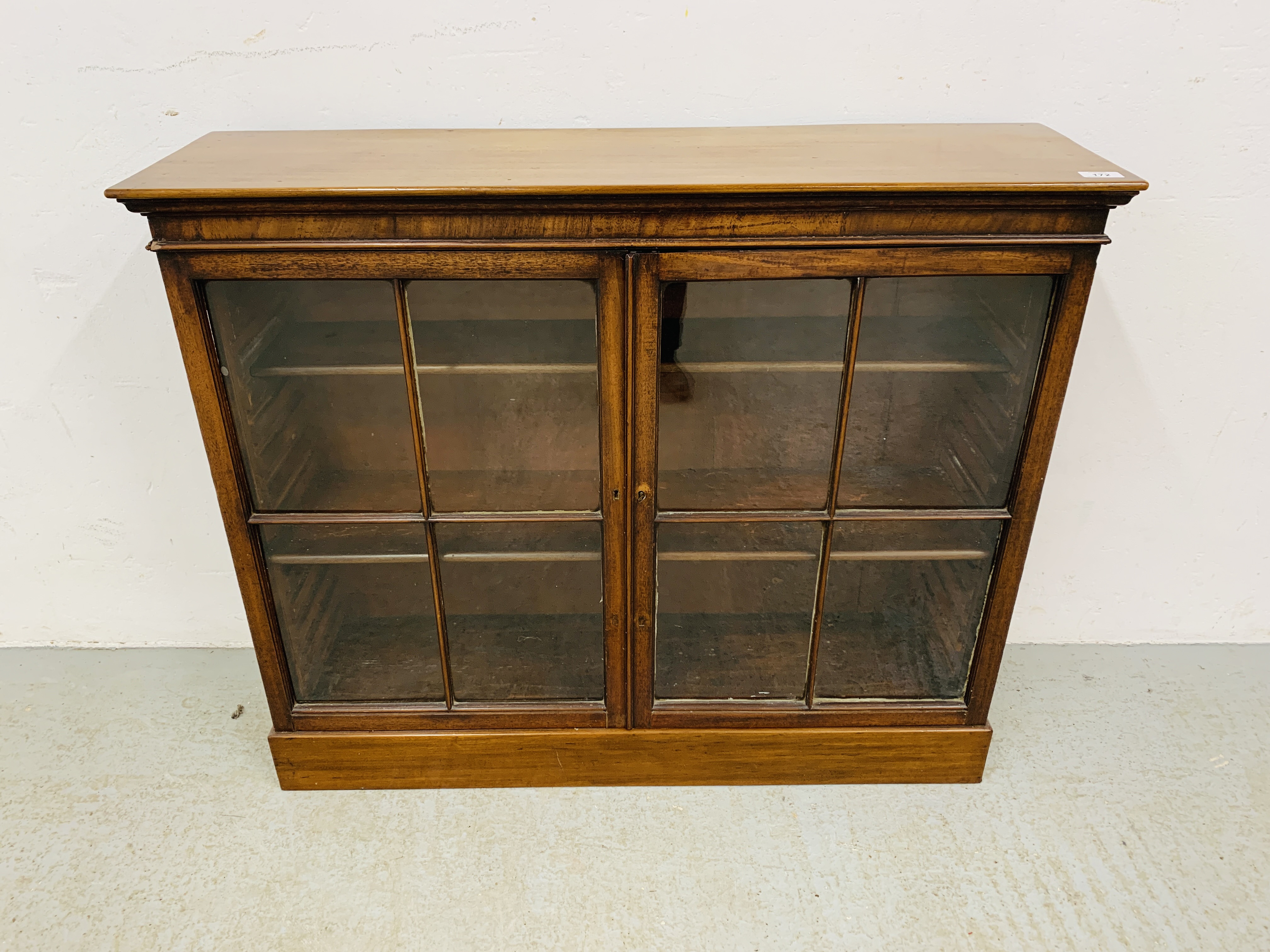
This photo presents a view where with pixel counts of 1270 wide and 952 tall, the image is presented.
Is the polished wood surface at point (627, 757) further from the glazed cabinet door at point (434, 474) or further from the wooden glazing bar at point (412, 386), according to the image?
the wooden glazing bar at point (412, 386)

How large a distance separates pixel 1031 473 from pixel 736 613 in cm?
59

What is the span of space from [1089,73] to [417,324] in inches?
48.0

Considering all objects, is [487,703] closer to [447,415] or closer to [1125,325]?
[447,415]

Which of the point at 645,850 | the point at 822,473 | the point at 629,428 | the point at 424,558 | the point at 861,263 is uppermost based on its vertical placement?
the point at 861,263

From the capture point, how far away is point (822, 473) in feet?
4.79

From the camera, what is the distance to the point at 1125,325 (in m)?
1.70

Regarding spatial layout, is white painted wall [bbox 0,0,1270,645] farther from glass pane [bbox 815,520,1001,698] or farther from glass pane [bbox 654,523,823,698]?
glass pane [bbox 654,523,823,698]

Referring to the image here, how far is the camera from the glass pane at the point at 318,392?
4.33ft

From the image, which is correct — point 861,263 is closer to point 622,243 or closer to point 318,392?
point 622,243

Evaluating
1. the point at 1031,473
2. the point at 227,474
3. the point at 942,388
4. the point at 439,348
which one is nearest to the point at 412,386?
the point at 439,348

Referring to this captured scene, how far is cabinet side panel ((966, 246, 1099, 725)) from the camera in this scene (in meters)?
1.29

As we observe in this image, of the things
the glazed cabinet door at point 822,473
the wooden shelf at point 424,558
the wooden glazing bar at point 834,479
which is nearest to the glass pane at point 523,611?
the wooden shelf at point 424,558

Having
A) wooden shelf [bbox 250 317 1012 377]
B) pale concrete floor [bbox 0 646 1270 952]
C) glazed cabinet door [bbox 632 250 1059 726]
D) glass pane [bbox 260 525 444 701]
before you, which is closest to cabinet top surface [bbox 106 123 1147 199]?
glazed cabinet door [bbox 632 250 1059 726]

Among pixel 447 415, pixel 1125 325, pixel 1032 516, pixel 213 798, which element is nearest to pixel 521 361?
pixel 447 415
